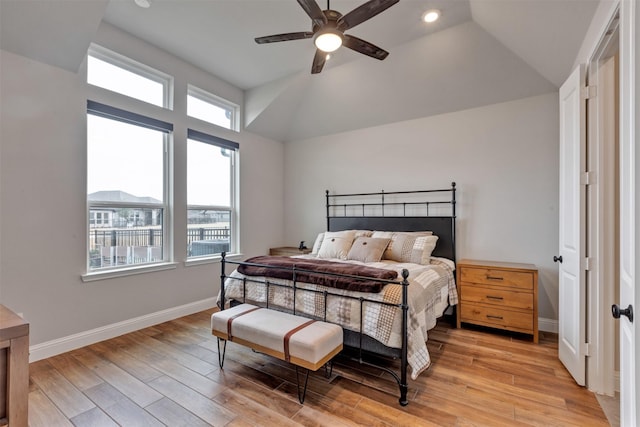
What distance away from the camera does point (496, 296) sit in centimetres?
310

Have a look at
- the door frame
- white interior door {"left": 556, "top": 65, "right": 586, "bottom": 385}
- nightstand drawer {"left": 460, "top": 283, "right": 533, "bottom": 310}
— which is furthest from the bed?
the door frame

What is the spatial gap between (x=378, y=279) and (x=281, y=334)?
796 mm

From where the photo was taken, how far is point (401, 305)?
2.03 metres

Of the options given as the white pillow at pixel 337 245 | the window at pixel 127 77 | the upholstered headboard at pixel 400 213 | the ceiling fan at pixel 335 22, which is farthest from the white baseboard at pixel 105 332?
the ceiling fan at pixel 335 22

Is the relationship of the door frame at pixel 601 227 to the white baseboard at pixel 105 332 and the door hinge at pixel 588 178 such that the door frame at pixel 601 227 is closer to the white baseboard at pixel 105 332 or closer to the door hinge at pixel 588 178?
the door hinge at pixel 588 178

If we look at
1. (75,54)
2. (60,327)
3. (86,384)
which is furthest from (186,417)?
(75,54)

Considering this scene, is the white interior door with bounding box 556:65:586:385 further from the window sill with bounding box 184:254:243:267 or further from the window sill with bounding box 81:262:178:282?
the window sill with bounding box 81:262:178:282

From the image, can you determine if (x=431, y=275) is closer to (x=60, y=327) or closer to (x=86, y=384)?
(x=86, y=384)

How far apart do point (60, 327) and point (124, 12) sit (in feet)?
9.98

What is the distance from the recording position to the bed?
2.09 m

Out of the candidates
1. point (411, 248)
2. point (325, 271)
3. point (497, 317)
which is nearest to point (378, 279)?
point (325, 271)

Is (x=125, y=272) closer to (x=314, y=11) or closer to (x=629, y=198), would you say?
(x=314, y=11)

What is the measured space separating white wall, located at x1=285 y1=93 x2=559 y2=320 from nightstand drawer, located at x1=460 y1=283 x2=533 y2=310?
1.69 ft

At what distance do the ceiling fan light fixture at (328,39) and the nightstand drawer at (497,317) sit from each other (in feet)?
9.55
